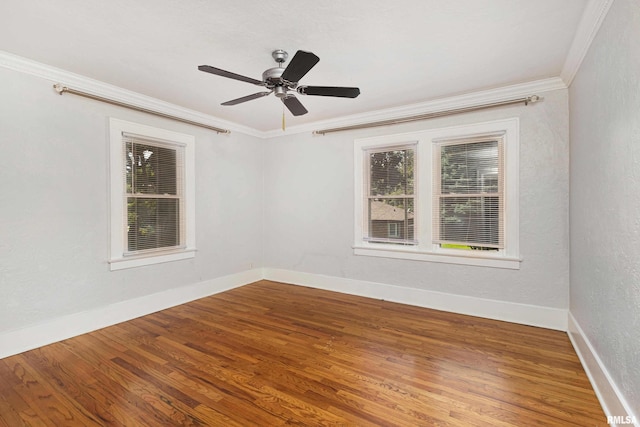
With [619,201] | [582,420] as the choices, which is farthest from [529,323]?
[619,201]

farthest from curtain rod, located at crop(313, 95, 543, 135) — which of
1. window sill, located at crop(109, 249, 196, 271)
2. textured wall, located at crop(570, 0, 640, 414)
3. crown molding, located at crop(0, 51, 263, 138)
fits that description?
window sill, located at crop(109, 249, 196, 271)

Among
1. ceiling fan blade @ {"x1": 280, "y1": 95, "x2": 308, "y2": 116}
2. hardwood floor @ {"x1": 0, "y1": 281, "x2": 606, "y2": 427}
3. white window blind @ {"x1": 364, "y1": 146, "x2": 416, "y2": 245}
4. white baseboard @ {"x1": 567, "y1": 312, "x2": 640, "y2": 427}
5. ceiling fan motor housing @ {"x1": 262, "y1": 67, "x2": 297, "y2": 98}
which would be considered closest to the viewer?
white baseboard @ {"x1": 567, "y1": 312, "x2": 640, "y2": 427}

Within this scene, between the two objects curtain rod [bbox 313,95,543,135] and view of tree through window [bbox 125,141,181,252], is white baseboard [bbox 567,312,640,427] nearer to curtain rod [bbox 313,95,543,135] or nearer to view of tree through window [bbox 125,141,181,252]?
curtain rod [bbox 313,95,543,135]

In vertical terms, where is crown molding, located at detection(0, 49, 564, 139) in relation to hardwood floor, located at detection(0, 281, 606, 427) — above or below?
above

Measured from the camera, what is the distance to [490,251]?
3666 mm

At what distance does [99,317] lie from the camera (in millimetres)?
3324

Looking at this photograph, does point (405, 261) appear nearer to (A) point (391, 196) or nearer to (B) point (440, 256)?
(B) point (440, 256)

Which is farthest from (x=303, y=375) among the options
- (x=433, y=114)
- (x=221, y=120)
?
(x=221, y=120)

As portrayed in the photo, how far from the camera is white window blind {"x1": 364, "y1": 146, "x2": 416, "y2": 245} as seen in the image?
4.20 m

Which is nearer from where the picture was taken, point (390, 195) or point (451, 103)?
point (451, 103)

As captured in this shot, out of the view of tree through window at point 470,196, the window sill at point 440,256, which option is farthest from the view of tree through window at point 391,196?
the view of tree through window at point 470,196

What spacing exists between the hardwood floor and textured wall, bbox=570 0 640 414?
18.9 inches

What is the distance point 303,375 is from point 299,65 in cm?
231

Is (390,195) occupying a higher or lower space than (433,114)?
lower
